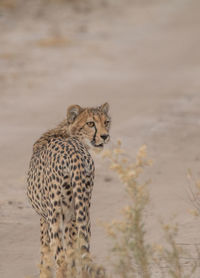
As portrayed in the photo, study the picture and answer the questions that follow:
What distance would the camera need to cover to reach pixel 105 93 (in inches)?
571

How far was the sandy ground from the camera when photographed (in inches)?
301

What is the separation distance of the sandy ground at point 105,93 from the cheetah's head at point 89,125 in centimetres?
117

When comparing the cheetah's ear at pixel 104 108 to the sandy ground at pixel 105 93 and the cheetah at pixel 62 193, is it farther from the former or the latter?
the sandy ground at pixel 105 93

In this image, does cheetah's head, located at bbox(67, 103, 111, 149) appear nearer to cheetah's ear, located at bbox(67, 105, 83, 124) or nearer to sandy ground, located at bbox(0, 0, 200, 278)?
cheetah's ear, located at bbox(67, 105, 83, 124)

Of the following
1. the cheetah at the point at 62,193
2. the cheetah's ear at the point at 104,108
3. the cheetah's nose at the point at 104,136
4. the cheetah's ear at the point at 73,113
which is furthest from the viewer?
the cheetah's ear at the point at 104,108

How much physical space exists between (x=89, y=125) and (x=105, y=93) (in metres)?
8.82

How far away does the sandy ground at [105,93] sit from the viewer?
25.0ft

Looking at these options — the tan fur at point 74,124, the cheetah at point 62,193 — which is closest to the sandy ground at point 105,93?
the cheetah at point 62,193

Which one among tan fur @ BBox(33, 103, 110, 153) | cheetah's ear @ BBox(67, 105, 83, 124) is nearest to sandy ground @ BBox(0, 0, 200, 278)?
tan fur @ BBox(33, 103, 110, 153)

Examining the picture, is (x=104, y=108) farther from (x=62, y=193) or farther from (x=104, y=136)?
(x=62, y=193)

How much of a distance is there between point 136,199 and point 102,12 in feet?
73.9

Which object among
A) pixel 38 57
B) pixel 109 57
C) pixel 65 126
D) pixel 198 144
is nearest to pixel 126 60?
pixel 109 57

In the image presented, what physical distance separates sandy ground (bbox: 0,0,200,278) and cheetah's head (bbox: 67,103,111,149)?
1166 mm

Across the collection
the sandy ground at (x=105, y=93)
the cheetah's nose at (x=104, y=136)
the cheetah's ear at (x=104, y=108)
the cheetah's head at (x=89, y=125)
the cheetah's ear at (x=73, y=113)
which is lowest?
the cheetah's nose at (x=104, y=136)
